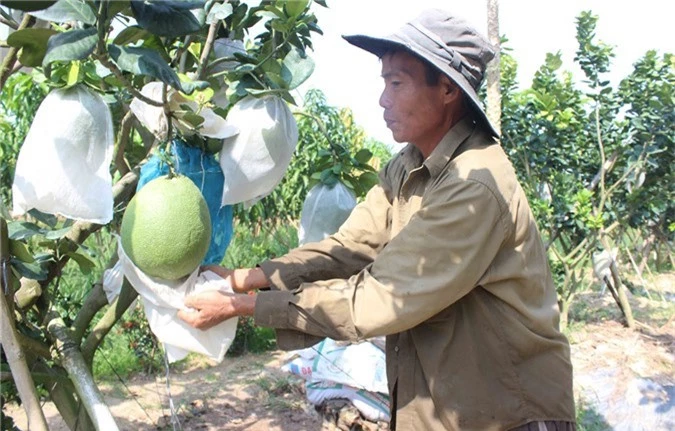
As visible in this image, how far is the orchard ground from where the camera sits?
371 cm

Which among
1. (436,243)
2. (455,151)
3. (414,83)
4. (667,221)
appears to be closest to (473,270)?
(436,243)

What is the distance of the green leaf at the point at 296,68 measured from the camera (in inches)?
52.9

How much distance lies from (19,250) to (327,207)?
0.81 m

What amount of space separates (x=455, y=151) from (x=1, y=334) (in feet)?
3.43

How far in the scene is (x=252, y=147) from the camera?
1352 mm

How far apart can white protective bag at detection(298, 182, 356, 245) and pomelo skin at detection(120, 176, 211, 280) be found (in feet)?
2.16

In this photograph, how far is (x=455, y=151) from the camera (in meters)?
1.60

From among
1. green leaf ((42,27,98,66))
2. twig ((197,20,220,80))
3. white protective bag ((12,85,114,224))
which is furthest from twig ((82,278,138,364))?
green leaf ((42,27,98,66))

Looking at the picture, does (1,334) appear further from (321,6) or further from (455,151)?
(455,151)

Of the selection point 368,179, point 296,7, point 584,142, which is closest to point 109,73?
point 296,7

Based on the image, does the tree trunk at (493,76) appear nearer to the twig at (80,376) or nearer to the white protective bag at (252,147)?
the white protective bag at (252,147)

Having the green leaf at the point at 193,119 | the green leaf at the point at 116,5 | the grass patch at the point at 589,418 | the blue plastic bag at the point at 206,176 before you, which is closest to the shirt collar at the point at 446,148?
the blue plastic bag at the point at 206,176

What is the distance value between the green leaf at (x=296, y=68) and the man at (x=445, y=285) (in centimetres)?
24

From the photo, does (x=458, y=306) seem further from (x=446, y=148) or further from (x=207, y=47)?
(x=207, y=47)
